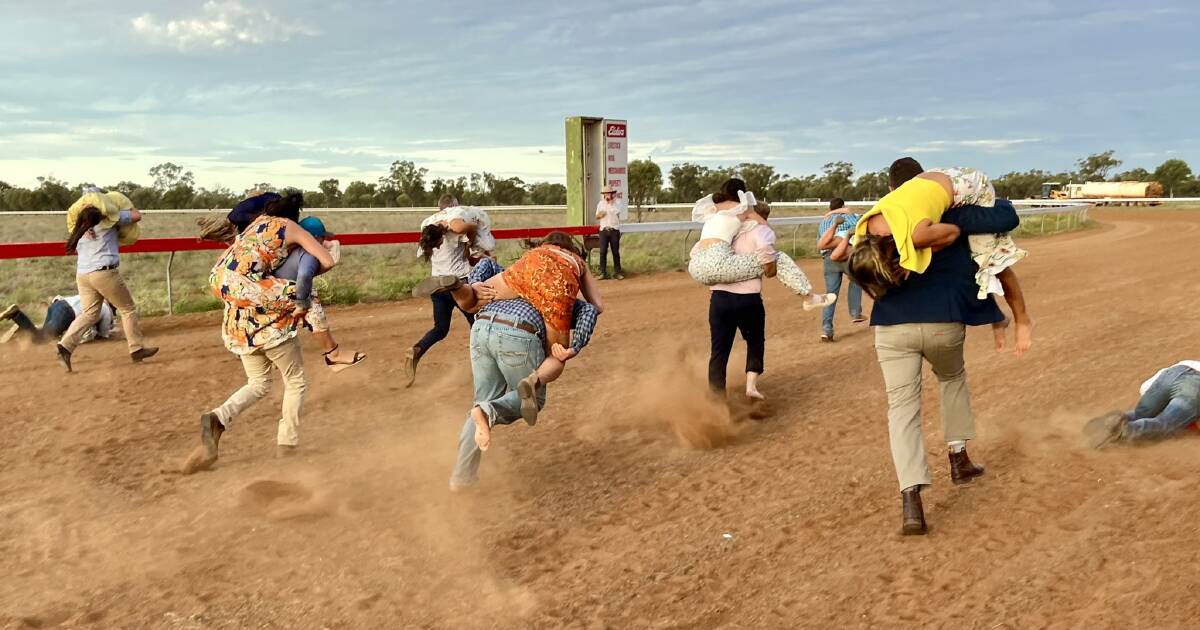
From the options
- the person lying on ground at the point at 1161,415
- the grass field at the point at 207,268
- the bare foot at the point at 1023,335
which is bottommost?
the person lying on ground at the point at 1161,415

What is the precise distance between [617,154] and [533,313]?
16.0 meters

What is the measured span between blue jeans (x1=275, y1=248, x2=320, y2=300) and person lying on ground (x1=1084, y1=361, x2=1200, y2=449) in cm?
521

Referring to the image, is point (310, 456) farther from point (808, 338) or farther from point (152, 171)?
point (152, 171)

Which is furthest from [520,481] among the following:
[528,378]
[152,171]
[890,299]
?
[152,171]

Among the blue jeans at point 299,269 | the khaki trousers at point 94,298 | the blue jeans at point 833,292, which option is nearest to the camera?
the blue jeans at point 299,269

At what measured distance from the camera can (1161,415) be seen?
5.96 m

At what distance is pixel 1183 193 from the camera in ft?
286

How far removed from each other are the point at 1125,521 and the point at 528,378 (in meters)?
3.28

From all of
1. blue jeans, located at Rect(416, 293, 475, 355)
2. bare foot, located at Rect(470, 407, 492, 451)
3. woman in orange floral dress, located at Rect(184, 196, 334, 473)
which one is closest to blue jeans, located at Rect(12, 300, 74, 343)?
blue jeans, located at Rect(416, 293, 475, 355)

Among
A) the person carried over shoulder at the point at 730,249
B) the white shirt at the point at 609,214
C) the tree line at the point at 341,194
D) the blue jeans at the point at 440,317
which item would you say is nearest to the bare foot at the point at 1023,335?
the person carried over shoulder at the point at 730,249

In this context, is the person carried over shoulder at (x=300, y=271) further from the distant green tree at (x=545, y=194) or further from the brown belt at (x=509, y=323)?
the distant green tree at (x=545, y=194)

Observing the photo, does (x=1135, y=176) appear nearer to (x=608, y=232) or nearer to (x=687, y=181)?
(x=687, y=181)

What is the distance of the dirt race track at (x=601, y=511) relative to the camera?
429 centimetres

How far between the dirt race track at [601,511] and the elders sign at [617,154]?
39.5ft
